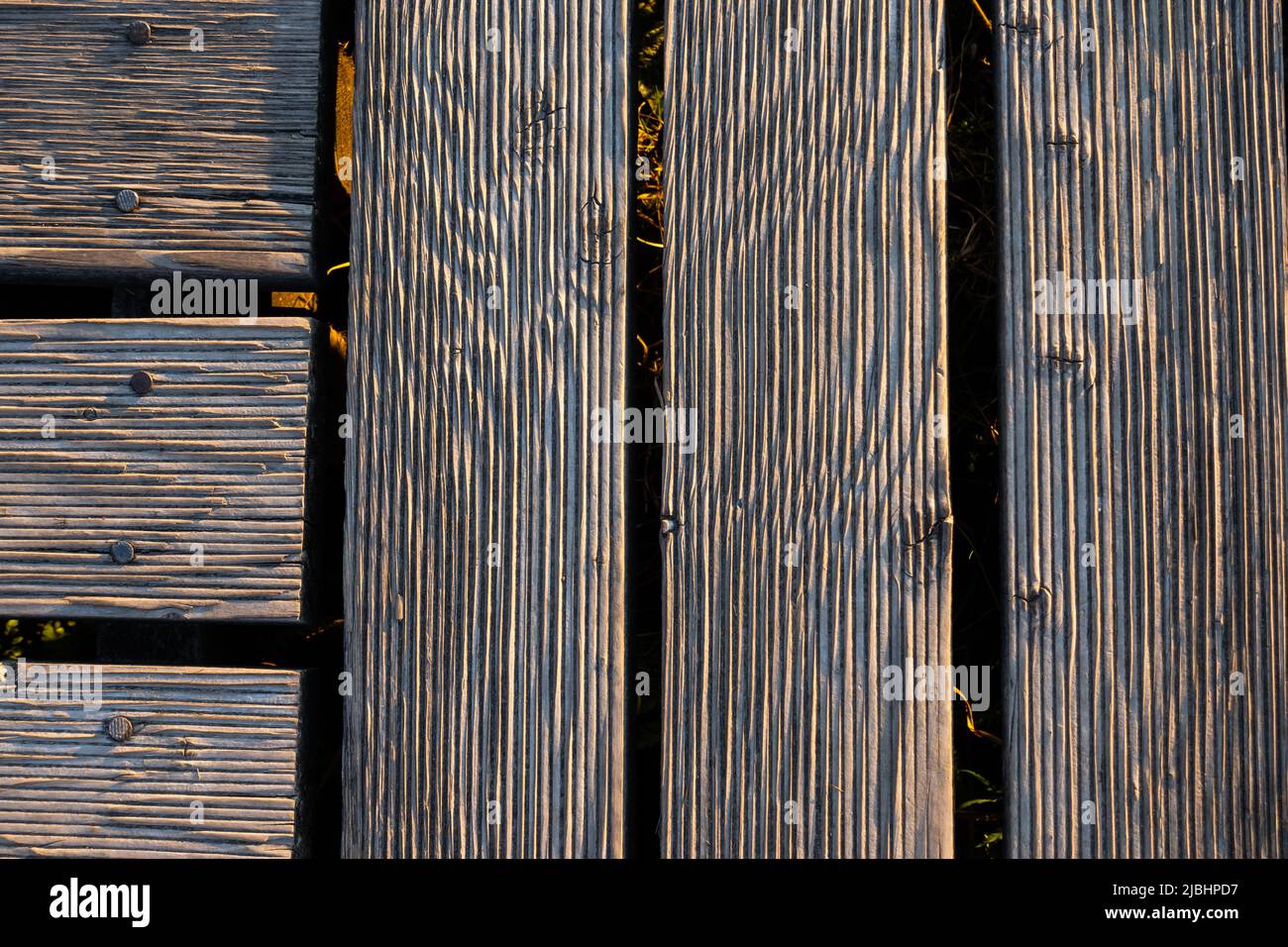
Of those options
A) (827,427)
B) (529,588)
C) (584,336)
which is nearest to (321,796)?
(529,588)

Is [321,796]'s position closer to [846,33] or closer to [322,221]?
[322,221]

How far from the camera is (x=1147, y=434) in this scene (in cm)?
142

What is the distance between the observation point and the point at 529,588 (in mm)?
1443

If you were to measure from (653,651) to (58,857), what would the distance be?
98cm

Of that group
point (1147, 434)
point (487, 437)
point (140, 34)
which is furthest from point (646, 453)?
point (140, 34)

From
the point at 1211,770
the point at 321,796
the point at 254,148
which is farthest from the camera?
the point at 321,796

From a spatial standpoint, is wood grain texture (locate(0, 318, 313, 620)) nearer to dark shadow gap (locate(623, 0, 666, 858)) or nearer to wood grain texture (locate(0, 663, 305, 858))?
wood grain texture (locate(0, 663, 305, 858))

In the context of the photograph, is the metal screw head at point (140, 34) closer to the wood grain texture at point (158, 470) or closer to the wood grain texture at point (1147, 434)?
the wood grain texture at point (158, 470)

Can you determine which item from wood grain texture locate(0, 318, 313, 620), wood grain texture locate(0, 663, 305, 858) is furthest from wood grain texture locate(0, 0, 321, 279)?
wood grain texture locate(0, 663, 305, 858)

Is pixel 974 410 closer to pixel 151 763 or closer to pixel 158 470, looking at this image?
pixel 158 470

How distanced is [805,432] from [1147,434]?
0.51m

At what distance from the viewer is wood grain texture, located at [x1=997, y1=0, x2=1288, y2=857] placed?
1.40m
